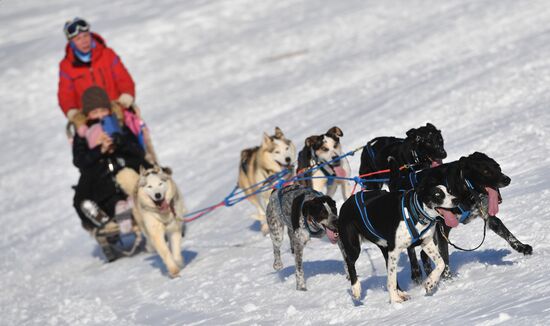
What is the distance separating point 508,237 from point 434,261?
627mm

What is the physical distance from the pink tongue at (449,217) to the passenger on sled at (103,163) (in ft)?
15.6

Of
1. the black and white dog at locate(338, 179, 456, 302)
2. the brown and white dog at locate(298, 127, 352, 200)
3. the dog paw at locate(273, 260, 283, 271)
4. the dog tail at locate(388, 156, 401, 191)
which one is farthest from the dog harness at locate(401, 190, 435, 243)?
the brown and white dog at locate(298, 127, 352, 200)

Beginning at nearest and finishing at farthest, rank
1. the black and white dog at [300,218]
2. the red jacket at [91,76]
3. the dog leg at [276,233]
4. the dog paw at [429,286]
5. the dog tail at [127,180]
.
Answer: the dog paw at [429,286] < the black and white dog at [300,218] < the dog leg at [276,233] < the dog tail at [127,180] < the red jacket at [91,76]

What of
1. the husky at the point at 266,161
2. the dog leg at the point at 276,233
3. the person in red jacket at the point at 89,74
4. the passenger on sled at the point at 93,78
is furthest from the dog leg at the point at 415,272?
the person in red jacket at the point at 89,74

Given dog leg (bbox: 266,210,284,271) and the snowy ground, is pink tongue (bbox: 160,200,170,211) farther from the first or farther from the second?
dog leg (bbox: 266,210,284,271)

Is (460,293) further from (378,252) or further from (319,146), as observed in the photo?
(319,146)

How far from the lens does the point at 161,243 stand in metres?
8.02

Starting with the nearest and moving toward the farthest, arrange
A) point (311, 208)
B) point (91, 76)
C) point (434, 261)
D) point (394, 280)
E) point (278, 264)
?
point (434, 261), point (394, 280), point (311, 208), point (278, 264), point (91, 76)

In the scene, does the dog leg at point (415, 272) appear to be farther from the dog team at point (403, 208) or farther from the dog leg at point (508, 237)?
the dog leg at point (508, 237)

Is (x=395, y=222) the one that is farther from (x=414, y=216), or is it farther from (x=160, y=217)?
(x=160, y=217)

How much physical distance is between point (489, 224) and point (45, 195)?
390 inches

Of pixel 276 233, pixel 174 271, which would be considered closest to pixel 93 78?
pixel 174 271

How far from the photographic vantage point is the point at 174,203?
27.4 feet

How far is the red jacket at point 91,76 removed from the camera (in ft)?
30.9
